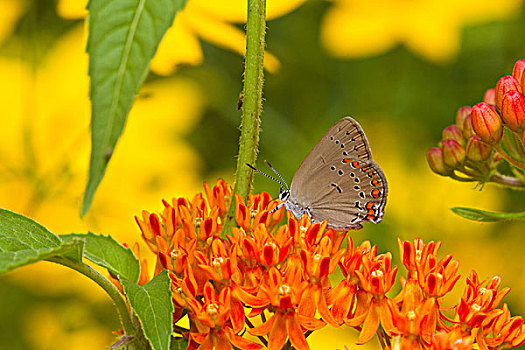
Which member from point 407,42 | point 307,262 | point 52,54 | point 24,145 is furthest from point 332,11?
point 307,262

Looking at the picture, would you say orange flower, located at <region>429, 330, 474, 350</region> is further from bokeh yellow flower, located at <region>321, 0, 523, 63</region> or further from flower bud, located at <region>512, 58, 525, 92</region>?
bokeh yellow flower, located at <region>321, 0, 523, 63</region>

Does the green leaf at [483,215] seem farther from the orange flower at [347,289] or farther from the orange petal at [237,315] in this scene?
the orange petal at [237,315]

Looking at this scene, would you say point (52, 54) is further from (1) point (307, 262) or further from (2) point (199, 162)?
(1) point (307, 262)

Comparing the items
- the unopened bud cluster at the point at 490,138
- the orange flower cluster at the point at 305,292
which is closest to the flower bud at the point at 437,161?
the unopened bud cluster at the point at 490,138

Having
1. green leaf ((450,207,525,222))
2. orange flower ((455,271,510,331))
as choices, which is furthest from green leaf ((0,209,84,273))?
green leaf ((450,207,525,222))

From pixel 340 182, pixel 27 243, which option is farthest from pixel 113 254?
pixel 340 182

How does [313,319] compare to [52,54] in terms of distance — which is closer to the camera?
[313,319]

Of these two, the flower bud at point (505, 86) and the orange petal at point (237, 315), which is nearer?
the orange petal at point (237, 315)
